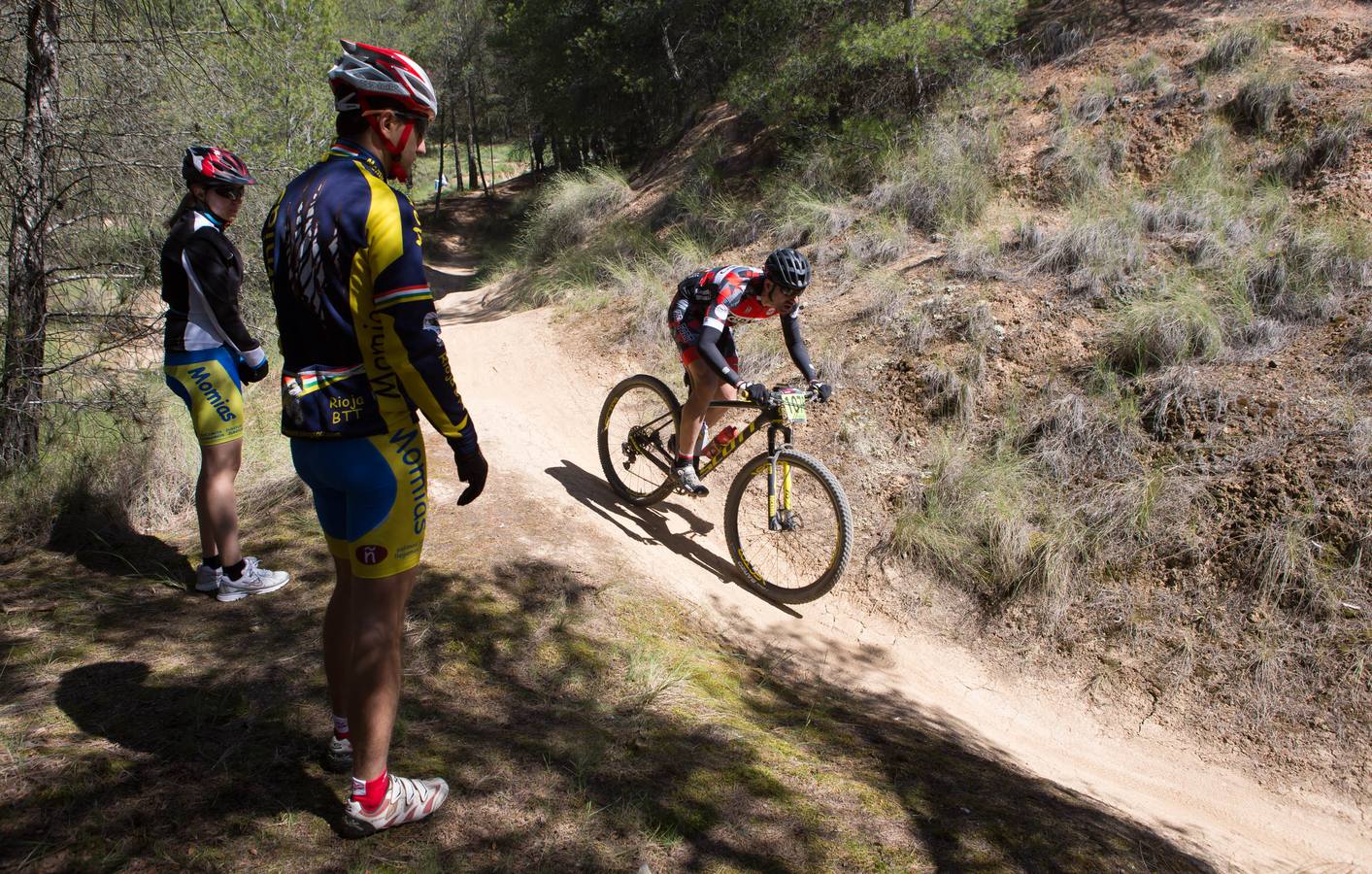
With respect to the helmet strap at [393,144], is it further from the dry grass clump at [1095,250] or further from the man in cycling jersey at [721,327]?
the dry grass clump at [1095,250]

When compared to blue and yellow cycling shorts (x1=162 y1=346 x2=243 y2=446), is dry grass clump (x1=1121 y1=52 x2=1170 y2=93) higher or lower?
higher

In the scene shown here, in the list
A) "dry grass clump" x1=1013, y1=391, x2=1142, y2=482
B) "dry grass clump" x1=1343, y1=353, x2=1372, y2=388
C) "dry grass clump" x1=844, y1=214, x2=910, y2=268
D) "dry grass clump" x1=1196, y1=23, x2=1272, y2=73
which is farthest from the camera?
"dry grass clump" x1=1196, y1=23, x2=1272, y2=73

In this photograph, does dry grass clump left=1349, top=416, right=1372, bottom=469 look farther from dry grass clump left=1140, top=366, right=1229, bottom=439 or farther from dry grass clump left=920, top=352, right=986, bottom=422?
dry grass clump left=920, top=352, right=986, bottom=422

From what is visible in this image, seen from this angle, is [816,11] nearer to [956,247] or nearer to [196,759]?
[956,247]

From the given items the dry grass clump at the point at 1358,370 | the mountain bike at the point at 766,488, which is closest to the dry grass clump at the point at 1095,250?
the dry grass clump at the point at 1358,370

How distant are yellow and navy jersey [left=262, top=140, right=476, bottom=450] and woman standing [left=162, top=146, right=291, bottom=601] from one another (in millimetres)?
1790

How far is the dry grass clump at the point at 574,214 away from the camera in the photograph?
1522 centimetres

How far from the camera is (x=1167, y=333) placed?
5.97 metres

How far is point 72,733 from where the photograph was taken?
2631 mm

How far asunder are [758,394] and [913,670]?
1996 millimetres

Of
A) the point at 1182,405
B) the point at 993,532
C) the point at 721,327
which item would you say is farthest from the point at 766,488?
the point at 1182,405

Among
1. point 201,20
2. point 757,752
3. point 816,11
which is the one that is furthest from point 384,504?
point 816,11

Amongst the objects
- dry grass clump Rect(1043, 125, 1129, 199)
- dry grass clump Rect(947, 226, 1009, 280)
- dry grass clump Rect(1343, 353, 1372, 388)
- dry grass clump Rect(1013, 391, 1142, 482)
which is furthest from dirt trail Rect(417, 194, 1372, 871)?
dry grass clump Rect(1043, 125, 1129, 199)

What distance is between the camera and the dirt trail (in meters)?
3.72
